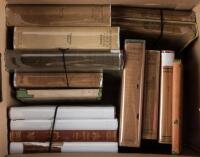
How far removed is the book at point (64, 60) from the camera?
944 millimetres

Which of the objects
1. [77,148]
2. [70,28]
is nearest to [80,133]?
[77,148]

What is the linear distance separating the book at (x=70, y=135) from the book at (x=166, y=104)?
14 centimetres

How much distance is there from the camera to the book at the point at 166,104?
94cm

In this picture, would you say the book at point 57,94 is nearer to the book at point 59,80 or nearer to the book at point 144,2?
the book at point 59,80

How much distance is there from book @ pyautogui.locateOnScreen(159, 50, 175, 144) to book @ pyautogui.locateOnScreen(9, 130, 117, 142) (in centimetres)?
14

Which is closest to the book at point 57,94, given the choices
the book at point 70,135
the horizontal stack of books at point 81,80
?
the horizontal stack of books at point 81,80

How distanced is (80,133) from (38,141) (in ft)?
0.40

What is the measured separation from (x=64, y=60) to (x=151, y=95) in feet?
0.88

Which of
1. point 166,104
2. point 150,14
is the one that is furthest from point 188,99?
point 150,14

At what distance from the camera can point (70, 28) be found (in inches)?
37.5

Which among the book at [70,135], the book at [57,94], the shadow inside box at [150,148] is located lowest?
the shadow inside box at [150,148]

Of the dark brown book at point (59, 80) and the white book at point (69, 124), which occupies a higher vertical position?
the dark brown book at point (59, 80)

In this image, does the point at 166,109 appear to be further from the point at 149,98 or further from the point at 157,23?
the point at 157,23

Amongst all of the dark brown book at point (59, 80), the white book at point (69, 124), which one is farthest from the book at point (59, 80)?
the white book at point (69, 124)
